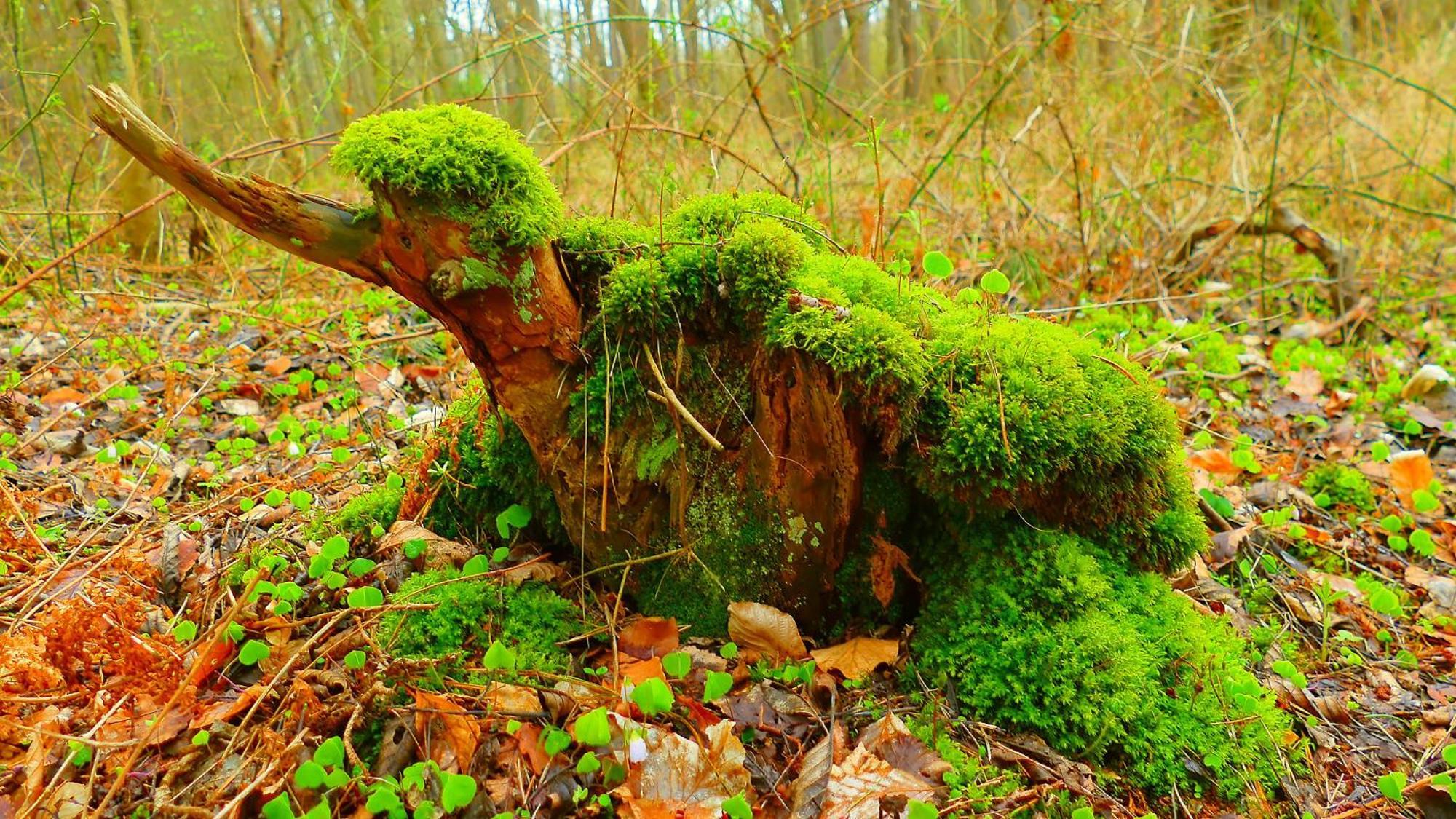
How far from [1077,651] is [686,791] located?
3.28ft

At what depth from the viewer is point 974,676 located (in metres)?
2.09

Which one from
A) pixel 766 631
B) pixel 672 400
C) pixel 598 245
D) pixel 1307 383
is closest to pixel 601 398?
pixel 672 400

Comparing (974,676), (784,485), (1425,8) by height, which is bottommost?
(974,676)

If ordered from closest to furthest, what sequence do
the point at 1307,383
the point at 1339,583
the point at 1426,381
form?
the point at 1339,583 → the point at 1426,381 → the point at 1307,383

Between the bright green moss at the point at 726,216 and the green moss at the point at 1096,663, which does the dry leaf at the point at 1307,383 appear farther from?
the bright green moss at the point at 726,216

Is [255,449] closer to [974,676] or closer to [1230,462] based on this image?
[974,676]

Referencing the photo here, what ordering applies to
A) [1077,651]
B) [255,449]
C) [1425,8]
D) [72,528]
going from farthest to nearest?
[1425,8], [255,449], [72,528], [1077,651]

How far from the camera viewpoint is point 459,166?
191 centimetres

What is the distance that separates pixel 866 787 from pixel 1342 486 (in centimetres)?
291

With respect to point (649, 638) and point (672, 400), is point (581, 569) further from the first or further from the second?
point (672, 400)

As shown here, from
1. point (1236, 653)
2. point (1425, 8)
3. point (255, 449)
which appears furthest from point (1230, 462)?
point (1425, 8)

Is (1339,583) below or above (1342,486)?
below

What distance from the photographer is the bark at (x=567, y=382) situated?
1896 mm

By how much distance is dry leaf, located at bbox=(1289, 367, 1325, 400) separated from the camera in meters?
4.45
